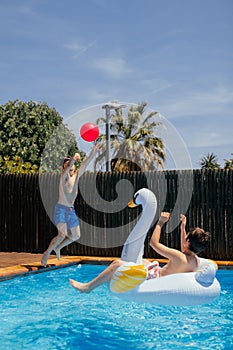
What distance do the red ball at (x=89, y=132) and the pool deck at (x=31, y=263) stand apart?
94.7 inches

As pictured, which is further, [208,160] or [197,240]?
[208,160]

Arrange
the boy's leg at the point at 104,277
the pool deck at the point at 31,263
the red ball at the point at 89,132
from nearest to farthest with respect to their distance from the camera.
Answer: the boy's leg at the point at 104,277
the red ball at the point at 89,132
the pool deck at the point at 31,263

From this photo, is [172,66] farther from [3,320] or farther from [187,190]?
[3,320]

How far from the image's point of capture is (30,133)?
28.9 meters

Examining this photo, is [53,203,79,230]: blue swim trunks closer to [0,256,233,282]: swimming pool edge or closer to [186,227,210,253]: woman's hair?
[0,256,233,282]: swimming pool edge

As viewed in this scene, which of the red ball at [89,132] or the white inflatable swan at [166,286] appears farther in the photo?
the red ball at [89,132]

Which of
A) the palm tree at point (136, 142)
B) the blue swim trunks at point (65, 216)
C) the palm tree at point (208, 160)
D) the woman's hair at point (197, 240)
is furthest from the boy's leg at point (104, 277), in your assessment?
the palm tree at point (208, 160)

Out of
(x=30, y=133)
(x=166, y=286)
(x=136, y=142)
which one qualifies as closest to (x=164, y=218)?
(x=166, y=286)

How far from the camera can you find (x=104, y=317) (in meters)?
5.14

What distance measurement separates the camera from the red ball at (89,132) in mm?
6363

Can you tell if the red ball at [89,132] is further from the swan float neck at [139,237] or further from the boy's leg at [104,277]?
the boy's leg at [104,277]

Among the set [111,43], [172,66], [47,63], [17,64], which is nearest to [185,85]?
[172,66]

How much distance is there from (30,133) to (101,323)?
2482 centimetres

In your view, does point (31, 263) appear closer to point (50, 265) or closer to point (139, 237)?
point (50, 265)
